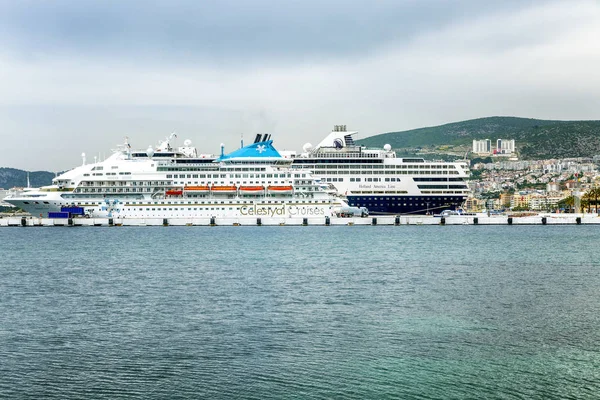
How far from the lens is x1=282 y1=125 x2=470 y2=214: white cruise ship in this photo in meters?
86.5

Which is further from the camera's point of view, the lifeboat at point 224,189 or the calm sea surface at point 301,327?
the lifeboat at point 224,189

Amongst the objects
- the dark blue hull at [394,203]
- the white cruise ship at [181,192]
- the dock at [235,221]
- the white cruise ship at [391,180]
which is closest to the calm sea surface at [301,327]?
the dock at [235,221]

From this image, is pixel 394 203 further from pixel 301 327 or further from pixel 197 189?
pixel 301 327

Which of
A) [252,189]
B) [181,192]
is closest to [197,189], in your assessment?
[181,192]

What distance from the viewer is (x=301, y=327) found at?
70.2 ft

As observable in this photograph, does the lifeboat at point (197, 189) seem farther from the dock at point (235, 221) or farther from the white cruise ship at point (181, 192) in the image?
the dock at point (235, 221)

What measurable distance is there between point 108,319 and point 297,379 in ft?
28.6

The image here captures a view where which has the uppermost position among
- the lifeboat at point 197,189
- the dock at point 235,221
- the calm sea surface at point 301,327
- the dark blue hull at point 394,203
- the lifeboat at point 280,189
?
the lifeboat at point 197,189

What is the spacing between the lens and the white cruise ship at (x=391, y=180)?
86.5 m

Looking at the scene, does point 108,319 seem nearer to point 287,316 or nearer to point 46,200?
point 287,316

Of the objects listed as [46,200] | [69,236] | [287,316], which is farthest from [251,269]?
[46,200]

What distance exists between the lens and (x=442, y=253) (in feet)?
151

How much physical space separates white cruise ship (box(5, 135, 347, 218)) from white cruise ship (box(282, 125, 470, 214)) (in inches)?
348

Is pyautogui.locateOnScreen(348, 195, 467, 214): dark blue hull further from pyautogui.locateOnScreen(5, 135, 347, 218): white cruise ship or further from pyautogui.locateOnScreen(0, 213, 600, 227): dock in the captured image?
A: pyautogui.locateOnScreen(5, 135, 347, 218): white cruise ship
